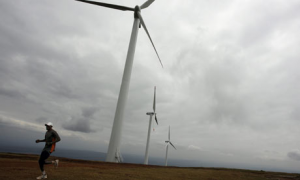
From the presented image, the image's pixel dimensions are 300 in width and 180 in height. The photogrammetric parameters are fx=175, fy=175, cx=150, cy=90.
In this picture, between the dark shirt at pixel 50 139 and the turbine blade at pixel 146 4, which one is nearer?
the dark shirt at pixel 50 139

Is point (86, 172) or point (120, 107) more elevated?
point (120, 107)

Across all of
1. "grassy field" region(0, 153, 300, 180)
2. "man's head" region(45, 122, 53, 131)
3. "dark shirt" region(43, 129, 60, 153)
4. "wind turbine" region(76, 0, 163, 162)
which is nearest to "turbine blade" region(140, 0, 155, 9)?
"wind turbine" region(76, 0, 163, 162)

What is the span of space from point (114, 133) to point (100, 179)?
13993 mm

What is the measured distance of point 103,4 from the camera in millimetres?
35312

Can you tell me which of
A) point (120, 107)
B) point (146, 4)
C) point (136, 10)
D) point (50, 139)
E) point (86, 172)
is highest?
point (146, 4)

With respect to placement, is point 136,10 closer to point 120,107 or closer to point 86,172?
point 120,107

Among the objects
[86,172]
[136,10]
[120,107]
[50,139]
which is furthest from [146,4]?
[50,139]

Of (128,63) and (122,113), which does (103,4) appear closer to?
(128,63)

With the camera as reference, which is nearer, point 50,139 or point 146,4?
point 50,139

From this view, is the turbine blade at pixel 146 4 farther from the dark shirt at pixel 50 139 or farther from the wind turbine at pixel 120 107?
the dark shirt at pixel 50 139

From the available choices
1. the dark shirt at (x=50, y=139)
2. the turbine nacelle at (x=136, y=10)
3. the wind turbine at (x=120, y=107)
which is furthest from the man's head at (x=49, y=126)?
the turbine nacelle at (x=136, y=10)

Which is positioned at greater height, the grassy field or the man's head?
the man's head

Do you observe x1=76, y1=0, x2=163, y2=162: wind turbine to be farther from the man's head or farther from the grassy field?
the man's head

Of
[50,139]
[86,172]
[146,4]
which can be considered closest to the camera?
[50,139]
